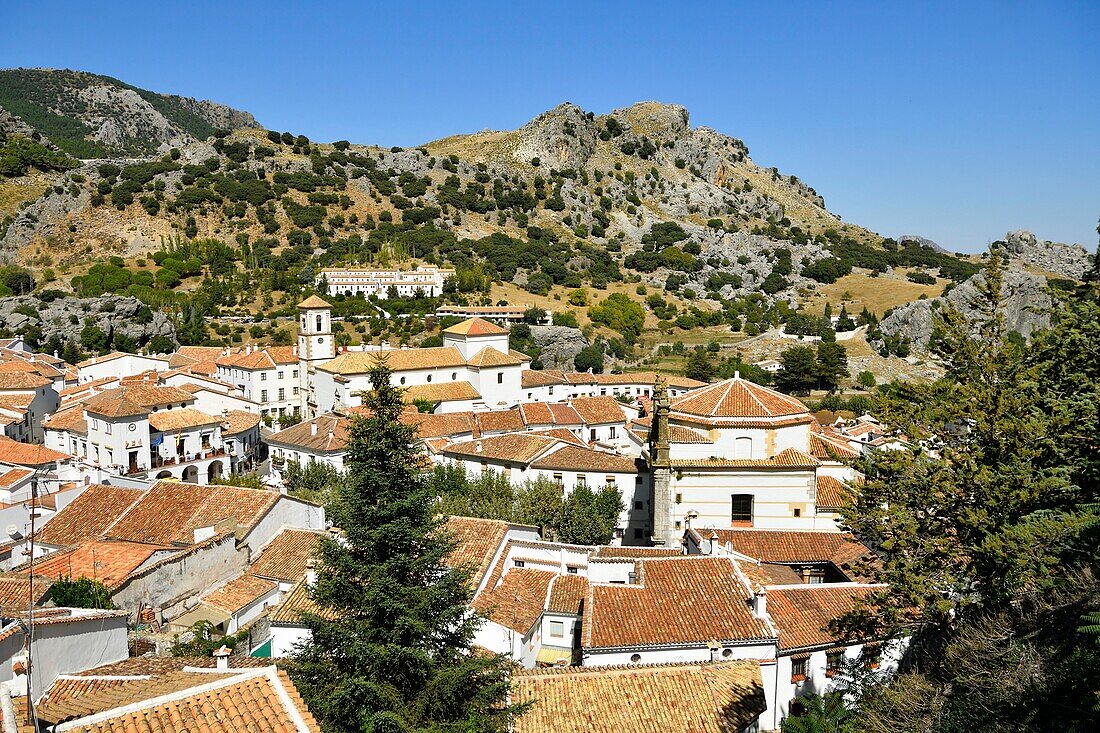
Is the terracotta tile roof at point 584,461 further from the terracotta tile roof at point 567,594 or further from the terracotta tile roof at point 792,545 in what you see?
the terracotta tile roof at point 567,594

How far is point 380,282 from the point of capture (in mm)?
92688

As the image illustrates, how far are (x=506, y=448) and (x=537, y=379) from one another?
24.8 metres

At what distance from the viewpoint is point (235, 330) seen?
77.0 metres

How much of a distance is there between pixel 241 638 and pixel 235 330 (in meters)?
66.8

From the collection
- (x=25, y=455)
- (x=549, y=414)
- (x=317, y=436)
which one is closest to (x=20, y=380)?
(x=25, y=455)

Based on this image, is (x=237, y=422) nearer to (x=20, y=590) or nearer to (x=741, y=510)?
(x=20, y=590)

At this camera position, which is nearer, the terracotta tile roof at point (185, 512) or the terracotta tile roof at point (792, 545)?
the terracotta tile roof at point (792, 545)

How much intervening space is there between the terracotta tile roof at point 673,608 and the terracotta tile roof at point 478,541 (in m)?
2.81

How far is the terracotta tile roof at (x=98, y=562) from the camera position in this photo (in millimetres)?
17750

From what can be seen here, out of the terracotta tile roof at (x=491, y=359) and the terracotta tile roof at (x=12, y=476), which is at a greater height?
the terracotta tile roof at (x=491, y=359)

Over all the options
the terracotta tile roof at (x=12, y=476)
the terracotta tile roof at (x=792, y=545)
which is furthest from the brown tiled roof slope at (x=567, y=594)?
the terracotta tile roof at (x=12, y=476)

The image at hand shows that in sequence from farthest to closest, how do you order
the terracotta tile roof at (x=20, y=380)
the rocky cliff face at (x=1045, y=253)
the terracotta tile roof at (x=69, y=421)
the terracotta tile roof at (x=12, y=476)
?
the rocky cliff face at (x=1045, y=253) → the terracotta tile roof at (x=20, y=380) → the terracotta tile roof at (x=69, y=421) → the terracotta tile roof at (x=12, y=476)

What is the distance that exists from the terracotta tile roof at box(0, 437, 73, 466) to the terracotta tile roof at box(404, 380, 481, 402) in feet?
70.5

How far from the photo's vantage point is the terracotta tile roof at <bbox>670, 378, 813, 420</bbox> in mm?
26125
